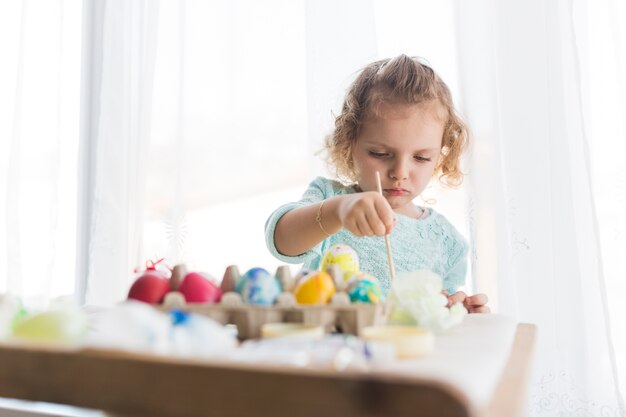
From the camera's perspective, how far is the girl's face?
117cm

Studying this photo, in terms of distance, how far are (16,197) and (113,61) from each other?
481 millimetres

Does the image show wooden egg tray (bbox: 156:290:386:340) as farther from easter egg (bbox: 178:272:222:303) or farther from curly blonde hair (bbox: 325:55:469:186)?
curly blonde hair (bbox: 325:55:469:186)

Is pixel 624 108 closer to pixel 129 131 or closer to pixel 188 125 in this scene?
pixel 188 125

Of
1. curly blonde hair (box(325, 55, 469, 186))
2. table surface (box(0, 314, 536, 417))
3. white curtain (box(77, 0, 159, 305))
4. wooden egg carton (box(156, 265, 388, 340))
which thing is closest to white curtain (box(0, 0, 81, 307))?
white curtain (box(77, 0, 159, 305))

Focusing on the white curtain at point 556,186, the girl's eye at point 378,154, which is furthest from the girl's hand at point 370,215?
the white curtain at point 556,186

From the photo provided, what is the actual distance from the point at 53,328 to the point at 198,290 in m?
0.16

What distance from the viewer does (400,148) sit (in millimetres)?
1173

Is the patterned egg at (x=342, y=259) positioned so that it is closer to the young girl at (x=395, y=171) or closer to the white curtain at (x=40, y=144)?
the young girl at (x=395, y=171)

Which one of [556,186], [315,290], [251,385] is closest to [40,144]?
[556,186]

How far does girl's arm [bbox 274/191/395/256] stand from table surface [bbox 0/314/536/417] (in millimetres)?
289

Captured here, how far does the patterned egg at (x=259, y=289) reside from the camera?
65cm

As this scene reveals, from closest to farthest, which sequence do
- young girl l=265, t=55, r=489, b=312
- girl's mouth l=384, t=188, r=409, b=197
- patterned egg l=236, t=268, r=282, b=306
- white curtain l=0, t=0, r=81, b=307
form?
patterned egg l=236, t=268, r=282, b=306, young girl l=265, t=55, r=489, b=312, girl's mouth l=384, t=188, r=409, b=197, white curtain l=0, t=0, r=81, b=307

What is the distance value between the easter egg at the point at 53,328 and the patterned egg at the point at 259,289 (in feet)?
0.52

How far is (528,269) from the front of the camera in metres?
1.36
